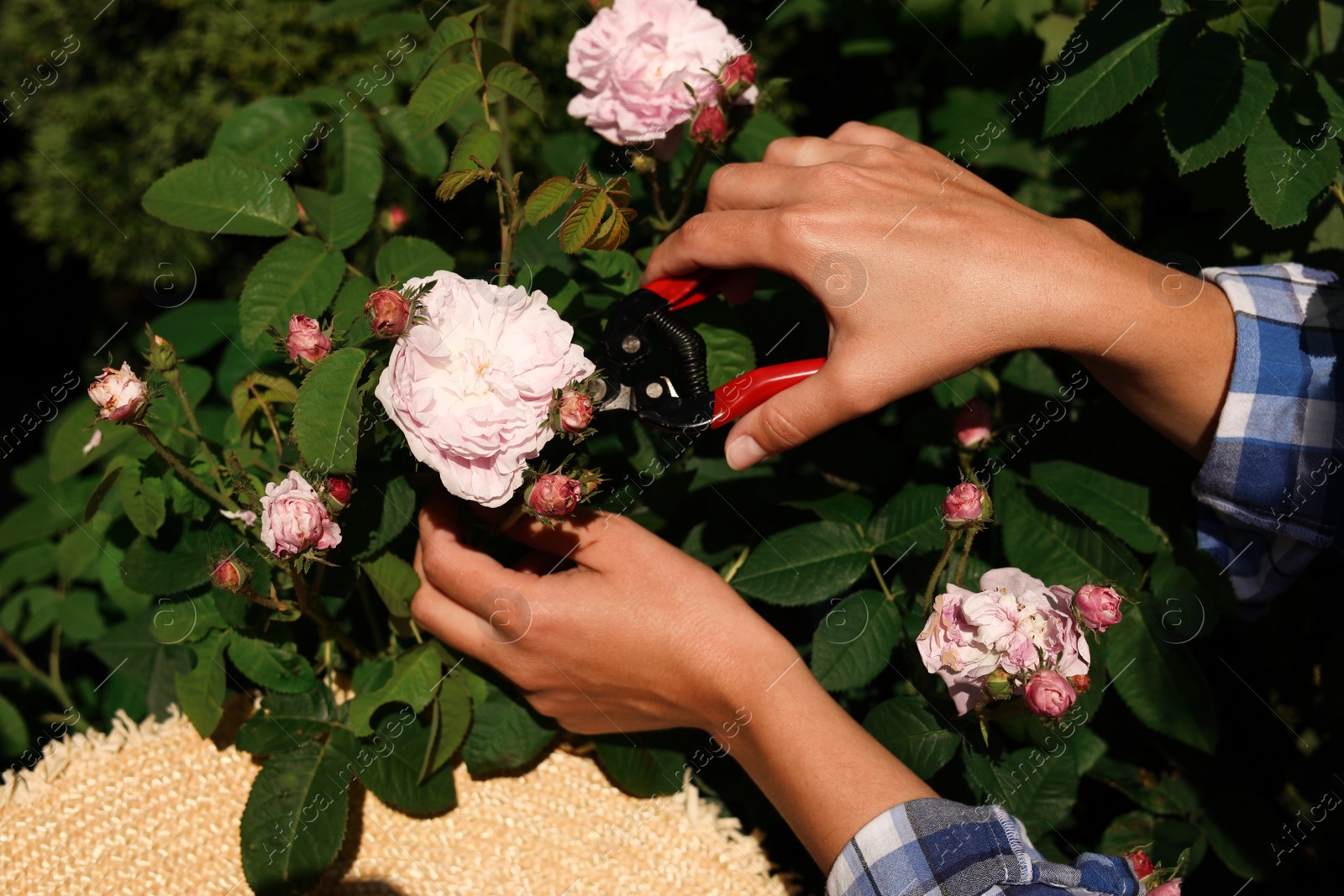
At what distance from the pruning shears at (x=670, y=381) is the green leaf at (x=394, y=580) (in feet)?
1.08

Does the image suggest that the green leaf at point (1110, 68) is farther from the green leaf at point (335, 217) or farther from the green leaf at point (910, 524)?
the green leaf at point (335, 217)

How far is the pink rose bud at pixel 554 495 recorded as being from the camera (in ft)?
3.11

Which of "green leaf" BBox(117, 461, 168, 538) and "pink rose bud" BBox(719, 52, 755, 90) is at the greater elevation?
"pink rose bud" BBox(719, 52, 755, 90)

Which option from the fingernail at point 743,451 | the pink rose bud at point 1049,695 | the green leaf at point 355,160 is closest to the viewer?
the pink rose bud at point 1049,695

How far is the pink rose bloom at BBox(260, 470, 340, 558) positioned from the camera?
35.9 inches

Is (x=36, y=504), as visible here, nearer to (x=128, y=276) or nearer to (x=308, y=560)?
(x=128, y=276)

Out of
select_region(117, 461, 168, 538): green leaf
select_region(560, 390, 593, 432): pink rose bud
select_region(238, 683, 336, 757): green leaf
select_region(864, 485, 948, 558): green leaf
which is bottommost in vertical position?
select_region(864, 485, 948, 558): green leaf

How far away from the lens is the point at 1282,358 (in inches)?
44.9

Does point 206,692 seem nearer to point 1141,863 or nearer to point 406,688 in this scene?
point 406,688

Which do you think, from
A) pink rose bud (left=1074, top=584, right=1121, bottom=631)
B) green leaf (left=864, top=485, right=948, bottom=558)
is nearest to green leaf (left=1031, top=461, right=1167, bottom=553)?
green leaf (left=864, top=485, right=948, bottom=558)

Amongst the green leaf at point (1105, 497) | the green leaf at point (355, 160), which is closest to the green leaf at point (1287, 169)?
the green leaf at point (1105, 497)

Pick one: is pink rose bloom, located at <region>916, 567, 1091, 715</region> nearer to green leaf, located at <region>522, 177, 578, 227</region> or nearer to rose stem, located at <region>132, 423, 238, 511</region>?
green leaf, located at <region>522, 177, 578, 227</region>

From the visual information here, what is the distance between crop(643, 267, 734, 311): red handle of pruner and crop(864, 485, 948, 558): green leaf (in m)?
0.38

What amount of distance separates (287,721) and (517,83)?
2.84 feet
